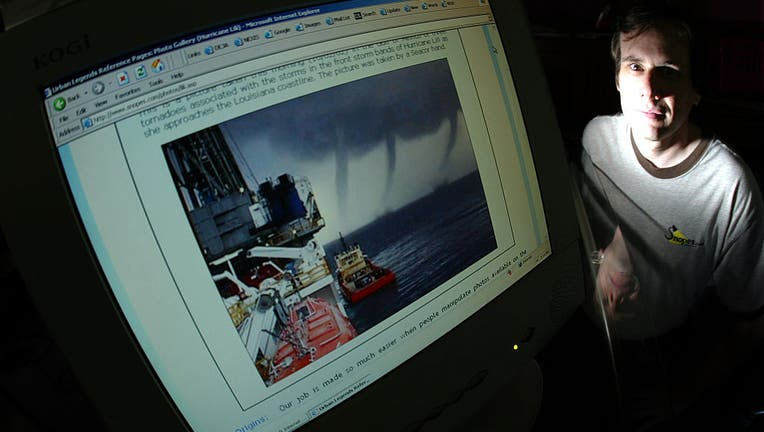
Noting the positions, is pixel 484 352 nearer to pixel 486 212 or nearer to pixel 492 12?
pixel 486 212

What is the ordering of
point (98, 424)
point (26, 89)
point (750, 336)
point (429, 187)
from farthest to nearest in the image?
point (750, 336) < point (98, 424) < point (429, 187) < point (26, 89)

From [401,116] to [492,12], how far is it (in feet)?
0.55

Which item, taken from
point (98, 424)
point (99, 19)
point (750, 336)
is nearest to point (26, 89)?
point (99, 19)

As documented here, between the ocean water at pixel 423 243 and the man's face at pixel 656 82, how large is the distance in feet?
1.72

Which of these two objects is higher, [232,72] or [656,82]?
[232,72]

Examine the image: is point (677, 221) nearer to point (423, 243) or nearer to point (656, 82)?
point (656, 82)

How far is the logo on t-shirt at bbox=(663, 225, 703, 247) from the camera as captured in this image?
0.77m

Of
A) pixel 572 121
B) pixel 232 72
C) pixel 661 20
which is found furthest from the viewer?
pixel 572 121

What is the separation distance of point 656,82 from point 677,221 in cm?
26

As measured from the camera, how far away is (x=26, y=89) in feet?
0.87

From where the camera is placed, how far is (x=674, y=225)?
78cm

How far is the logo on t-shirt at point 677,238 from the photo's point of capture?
2.52 ft

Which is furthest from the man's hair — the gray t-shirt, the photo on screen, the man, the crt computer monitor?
the photo on screen

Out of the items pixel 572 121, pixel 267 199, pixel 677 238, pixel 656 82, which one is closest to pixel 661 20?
pixel 656 82
